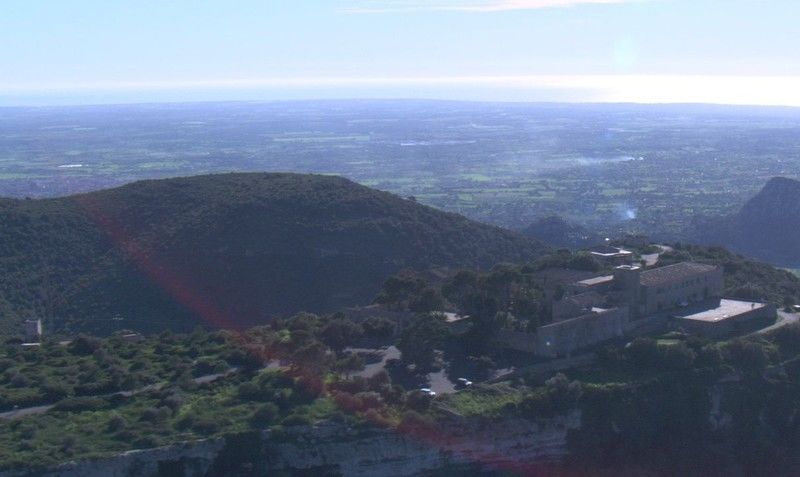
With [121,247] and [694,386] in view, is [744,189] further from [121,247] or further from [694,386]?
[694,386]

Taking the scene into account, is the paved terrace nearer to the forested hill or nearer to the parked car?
the parked car

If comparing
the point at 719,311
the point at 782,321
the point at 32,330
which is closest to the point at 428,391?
the point at 719,311

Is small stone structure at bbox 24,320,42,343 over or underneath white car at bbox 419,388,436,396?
underneath

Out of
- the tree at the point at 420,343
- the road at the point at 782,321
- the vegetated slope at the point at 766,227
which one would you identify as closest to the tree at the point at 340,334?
the tree at the point at 420,343

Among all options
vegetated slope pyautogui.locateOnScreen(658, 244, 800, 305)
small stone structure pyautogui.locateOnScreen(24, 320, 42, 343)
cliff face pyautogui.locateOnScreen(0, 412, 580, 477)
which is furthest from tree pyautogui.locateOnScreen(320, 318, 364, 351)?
vegetated slope pyautogui.locateOnScreen(658, 244, 800, 305)

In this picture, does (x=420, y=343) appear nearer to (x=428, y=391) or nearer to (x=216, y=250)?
(x=428, y=391)

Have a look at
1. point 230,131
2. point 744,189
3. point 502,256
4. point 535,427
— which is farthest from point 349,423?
point 230,131
